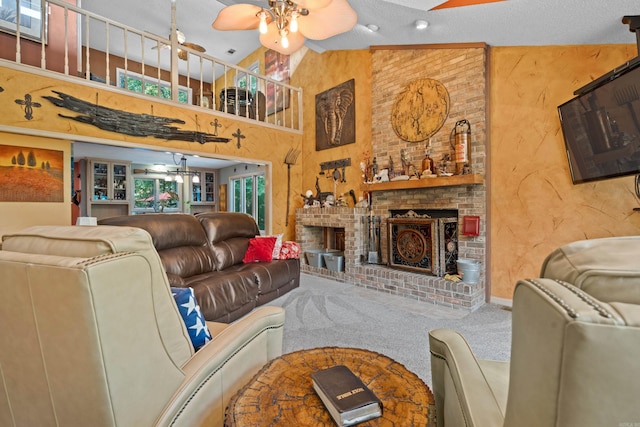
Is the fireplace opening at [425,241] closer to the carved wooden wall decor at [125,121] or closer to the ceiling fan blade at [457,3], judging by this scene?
the ceiling fan blade at [457,3]

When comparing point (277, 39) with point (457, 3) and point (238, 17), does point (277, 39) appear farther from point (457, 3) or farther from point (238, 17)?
point (457, 3)

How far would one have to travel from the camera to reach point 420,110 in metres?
4.09

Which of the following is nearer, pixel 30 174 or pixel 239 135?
pixel 30 174

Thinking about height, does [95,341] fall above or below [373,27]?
below

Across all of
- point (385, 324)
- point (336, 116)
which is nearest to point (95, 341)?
A: point (385, 324)

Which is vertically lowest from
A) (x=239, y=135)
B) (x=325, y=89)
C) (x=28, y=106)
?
(x=28, y=106)

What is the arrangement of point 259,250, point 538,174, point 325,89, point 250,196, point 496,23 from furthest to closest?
point 250,196, point 325,89, point 259,250, point 538,174, point 496,23

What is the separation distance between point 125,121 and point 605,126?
5.01 meters

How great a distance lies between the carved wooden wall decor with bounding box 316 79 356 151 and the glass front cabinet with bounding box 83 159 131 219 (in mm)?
5569

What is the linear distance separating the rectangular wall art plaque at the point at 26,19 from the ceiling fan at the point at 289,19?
267 centimetres

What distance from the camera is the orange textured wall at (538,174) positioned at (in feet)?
9.31

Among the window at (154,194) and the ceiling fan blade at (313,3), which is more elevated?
the ceiling fan blade at (313,3)

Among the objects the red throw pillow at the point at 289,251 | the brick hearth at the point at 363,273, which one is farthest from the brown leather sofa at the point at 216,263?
the brick hearth at the point at 363,273

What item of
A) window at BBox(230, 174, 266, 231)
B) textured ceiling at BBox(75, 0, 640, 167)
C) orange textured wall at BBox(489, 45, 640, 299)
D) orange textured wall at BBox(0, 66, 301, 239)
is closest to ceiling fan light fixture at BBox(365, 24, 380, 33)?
textured ceiling at BBox(75, 0, 640, 167)
